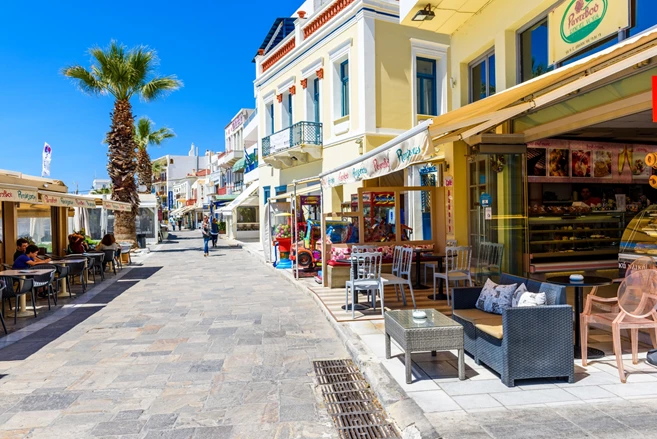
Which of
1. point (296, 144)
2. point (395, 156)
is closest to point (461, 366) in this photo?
point (395, 156)

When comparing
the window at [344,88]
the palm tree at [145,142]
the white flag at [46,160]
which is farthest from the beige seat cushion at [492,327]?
the palm tree at [145,142]

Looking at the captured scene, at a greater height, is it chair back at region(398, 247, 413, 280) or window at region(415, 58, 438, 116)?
window at region(415, 58, 438, 116)

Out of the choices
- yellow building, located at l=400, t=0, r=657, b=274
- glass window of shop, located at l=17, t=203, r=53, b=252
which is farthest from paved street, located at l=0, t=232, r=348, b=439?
glass window of shop, located at l=17, t=203, r=53, b=252

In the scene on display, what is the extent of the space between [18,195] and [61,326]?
2701 mm

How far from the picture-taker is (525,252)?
851cm

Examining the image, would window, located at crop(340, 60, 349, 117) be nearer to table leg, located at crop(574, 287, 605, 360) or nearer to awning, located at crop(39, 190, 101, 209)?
awning, located at crop(39, 190, 101, 209)

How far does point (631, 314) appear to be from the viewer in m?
4.29

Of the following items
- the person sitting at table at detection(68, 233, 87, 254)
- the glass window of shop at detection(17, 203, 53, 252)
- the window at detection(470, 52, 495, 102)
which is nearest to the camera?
the window at detection(470, 52, 495, 102)

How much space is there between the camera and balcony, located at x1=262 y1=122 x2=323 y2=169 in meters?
17.7

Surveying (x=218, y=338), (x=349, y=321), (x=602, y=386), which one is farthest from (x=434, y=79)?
(x=602, y=386)

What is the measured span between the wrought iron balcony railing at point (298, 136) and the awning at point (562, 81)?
11.4 metres

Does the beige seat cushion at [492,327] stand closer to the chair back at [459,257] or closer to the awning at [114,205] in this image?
the chair back at [459,257]

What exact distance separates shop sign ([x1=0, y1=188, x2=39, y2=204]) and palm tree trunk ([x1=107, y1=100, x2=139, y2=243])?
45.0 ft

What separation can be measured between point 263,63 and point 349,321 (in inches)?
730
